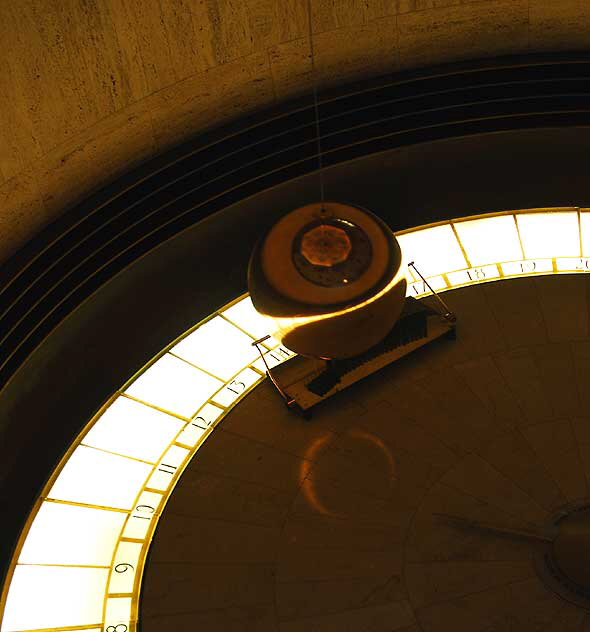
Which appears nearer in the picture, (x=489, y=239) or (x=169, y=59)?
(x=169, y=59)

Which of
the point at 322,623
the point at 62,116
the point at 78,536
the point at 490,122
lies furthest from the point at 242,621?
the point at 490,122

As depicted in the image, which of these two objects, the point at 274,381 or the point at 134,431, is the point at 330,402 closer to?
the point at 274,381

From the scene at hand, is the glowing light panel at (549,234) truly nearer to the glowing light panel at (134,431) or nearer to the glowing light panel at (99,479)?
the glowing light panel at (134,431)

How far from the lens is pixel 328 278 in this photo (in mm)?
3578

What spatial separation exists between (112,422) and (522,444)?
9.06ft

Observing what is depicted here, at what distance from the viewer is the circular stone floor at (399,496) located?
4914 millimetres

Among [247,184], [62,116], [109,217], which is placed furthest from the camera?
[247,184]

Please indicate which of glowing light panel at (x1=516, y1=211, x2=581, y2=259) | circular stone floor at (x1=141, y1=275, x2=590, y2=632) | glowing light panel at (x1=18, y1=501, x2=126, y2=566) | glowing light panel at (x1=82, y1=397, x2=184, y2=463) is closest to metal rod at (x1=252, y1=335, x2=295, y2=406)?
circular stone floor at (x1=141, y1=275, x2=590, y2=632)

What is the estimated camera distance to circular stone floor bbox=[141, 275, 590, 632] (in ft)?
16.1

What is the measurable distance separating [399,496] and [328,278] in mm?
2266

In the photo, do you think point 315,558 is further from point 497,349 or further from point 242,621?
point 497,349

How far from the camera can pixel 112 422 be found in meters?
6.20

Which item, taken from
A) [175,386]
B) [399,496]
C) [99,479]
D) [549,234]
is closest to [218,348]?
[175,386]

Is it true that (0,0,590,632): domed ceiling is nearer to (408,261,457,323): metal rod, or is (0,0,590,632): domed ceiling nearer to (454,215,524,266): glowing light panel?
(408,261,457,323): metal rod
